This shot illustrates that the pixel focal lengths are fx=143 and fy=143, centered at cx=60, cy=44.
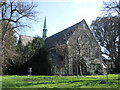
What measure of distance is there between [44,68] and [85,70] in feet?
31.2

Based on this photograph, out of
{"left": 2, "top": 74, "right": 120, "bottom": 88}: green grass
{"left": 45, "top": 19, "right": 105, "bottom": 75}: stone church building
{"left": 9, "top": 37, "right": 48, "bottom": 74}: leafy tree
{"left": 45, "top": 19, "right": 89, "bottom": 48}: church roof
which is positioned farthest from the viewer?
{"left": 9, "top": 37, "right": 48, "bottom": 74}: leafy tree

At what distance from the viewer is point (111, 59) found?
35344 millimetres

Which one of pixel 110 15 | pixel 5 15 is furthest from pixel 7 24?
pixel 110 15

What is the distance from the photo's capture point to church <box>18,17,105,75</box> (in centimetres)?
2539

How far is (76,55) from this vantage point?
24266mm

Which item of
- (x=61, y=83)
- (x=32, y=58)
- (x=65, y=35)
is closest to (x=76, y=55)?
(x=65, y=35)

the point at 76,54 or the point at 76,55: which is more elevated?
the point at 76,54

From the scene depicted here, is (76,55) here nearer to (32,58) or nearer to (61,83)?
(32,58)

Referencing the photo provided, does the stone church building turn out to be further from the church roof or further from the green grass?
the green grass

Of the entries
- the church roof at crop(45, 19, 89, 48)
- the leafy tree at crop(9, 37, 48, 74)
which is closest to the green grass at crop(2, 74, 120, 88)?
the church roof at crop(45, 19, 89, 48)

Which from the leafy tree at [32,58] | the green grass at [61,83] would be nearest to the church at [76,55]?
the leafy tree at [32,58]

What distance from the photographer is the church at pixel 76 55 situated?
25391 millimetres

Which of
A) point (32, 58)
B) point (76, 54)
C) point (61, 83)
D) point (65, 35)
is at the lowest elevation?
point (61, 83)

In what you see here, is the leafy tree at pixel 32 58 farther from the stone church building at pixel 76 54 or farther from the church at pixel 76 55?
the stone church building at pixel 76 54
